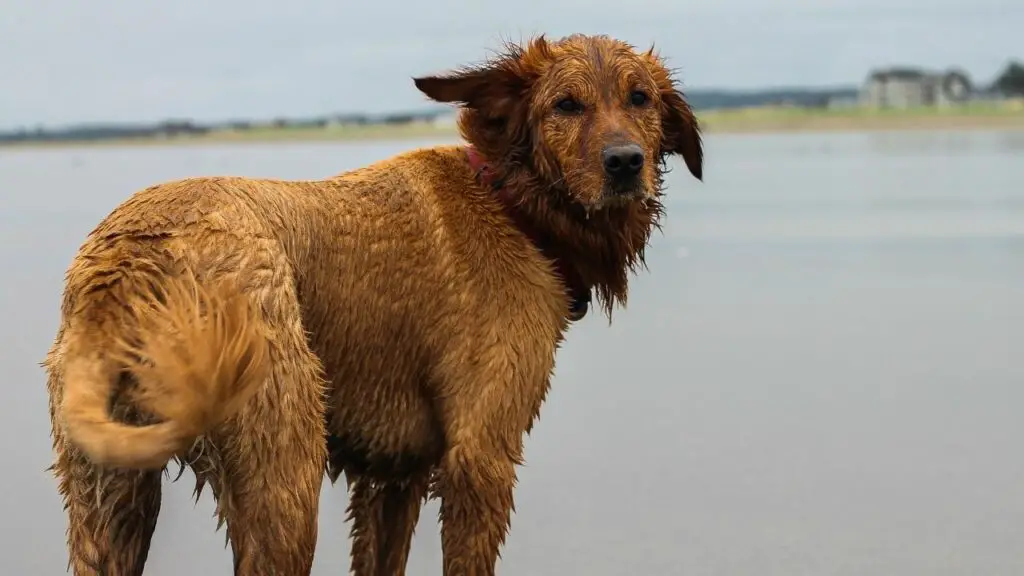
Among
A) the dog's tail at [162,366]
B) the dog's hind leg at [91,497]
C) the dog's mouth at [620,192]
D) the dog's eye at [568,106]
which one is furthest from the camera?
the dog's eye at [568,106]

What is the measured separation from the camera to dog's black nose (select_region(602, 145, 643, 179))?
15.5 ft

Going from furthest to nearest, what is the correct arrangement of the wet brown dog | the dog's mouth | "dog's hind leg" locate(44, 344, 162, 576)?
1. the dog's mouth
2. "dog's hind leg" locate(44, 344, 162, 576)
3. the wet brown dog

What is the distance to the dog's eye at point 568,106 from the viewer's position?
490 cm

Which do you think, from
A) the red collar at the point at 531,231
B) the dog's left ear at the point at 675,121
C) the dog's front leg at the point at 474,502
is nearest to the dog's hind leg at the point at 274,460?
the dog's front leg at the point at 474,502

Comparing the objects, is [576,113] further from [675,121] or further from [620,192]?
[675,121]

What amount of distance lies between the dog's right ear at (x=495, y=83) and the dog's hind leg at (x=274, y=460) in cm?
129

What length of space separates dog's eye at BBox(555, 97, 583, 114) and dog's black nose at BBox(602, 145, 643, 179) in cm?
24

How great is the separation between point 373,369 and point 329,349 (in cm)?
19

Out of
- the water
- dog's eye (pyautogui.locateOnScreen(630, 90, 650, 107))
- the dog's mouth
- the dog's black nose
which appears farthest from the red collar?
the water

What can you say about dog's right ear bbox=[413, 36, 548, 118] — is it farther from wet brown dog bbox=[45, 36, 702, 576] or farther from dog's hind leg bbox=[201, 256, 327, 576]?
dog's hind leg bbox=[201, 256, 327, 576]

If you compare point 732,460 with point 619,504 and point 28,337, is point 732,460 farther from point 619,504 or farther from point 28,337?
point 28,337

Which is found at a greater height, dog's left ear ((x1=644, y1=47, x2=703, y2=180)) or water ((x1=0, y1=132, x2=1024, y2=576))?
dog's left ear ((x1=644, y1=47, x2=703, y2=180))

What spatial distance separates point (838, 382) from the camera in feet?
30.5

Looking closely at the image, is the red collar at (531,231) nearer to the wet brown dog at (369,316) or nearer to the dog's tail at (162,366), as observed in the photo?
the wet brown dog at (369,316)
